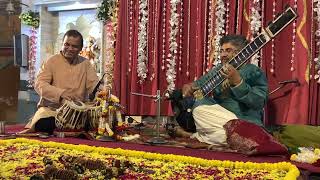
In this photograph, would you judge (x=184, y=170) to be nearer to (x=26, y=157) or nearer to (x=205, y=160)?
(x=205, y=160)

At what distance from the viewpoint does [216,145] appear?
365 centimetres

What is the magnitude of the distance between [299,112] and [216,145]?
1.48 m

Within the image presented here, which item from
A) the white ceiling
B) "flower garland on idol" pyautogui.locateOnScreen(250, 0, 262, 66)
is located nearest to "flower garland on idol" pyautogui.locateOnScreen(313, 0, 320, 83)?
"flower garland on idol" pyautogui.locateOnScreen(250, 0, 262, 66)

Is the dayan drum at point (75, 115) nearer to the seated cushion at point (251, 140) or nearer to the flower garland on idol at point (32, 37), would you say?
the seated cushion at point (251, 140)

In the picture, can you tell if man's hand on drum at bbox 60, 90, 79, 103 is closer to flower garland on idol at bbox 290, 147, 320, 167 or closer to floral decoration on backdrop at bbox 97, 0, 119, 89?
floral decoration on backdrop at bbox 97, 0, 119, 89

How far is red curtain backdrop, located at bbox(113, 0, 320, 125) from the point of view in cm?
463

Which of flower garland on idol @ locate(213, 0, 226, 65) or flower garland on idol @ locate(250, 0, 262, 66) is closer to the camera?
flower garland on idol @ locate(250, 0, 262, 66)

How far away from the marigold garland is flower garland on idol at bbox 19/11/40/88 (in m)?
4.03

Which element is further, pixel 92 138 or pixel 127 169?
pixel 92 138

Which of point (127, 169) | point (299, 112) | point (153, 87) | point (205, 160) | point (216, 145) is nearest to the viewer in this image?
point (127, 169)

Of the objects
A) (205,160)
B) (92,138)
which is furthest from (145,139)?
(205,160)

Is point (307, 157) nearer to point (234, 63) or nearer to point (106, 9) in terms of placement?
point (234, 63)

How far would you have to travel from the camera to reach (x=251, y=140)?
3.27 metres

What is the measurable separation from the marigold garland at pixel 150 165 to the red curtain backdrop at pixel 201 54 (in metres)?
2.02
